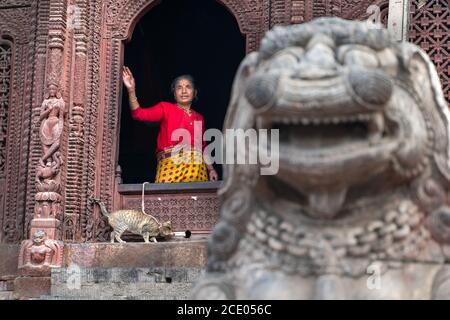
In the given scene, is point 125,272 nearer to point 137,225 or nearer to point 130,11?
point 137,225

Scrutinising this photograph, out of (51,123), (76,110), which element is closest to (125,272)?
(51,123)

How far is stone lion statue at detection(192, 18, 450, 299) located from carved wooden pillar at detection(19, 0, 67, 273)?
6571 millimetres

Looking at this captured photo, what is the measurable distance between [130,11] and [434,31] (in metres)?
4.15

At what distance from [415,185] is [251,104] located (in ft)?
2.66

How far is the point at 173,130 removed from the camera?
Result: 12.3m

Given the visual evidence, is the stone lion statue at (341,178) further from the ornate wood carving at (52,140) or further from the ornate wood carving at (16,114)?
the ornate wood carving at (16,114)

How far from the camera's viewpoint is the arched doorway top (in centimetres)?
1172

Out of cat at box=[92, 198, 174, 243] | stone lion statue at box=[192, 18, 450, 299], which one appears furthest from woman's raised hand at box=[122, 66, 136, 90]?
stone lion statue at box=[192, 18, 450, 299]

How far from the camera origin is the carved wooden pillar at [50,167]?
10266 millimetres

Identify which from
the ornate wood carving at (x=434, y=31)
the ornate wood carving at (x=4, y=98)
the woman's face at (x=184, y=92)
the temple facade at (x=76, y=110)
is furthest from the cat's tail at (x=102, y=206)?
the ornate wood carving at (x=434, y=31)
